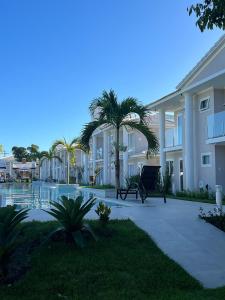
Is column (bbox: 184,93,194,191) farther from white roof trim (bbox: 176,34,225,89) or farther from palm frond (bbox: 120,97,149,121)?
palm frond (bbox: 120,97,149,121)

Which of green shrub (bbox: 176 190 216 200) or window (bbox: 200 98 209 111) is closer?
green shrub (bbox: 176 190 216 200)

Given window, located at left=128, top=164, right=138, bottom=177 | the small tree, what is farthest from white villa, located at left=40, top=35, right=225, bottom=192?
the small tree

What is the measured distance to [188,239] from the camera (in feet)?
25.3

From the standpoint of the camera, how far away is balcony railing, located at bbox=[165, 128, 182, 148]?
24.4m

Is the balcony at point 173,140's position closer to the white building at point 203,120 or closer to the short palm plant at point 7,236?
the white building at point 203,120

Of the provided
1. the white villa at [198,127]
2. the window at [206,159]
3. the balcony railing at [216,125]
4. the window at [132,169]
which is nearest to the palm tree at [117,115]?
the white villa at [198,127]

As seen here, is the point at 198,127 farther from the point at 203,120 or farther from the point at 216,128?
the point at 216,128

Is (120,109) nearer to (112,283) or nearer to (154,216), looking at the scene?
(154,216)

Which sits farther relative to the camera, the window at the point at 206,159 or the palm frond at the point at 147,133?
the window at the point at 206,159

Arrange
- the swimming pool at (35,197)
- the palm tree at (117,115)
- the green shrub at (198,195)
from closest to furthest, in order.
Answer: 1. the swimming pool at (35,197)
2. the palm tree at (117,115)
3. the green shrub at (198,195)

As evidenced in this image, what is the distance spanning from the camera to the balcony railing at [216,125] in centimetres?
1848

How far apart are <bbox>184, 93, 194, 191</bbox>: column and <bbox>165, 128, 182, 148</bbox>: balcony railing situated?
2559mm

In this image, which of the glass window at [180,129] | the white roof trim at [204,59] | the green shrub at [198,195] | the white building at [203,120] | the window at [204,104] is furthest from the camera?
the glass window at [180,129]

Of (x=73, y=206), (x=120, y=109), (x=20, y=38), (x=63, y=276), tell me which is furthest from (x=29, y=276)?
(x=20, y=38)
